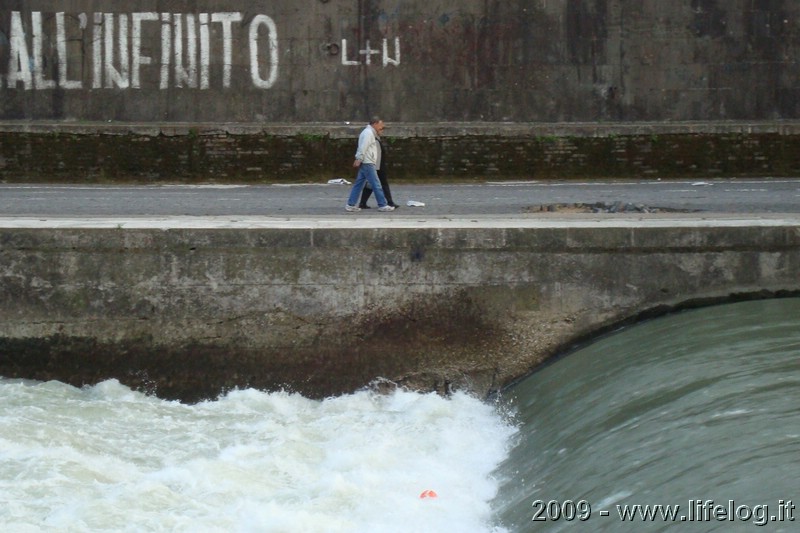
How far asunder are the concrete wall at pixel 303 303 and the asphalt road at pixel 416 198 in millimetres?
1665

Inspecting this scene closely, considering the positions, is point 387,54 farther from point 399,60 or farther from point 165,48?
point 165,48

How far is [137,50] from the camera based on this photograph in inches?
910

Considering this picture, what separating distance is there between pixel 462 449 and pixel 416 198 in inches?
361

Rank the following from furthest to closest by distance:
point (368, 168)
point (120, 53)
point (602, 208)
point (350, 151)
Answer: point (120, 53), point (350, 151), point (368, 168), point (602, 208)

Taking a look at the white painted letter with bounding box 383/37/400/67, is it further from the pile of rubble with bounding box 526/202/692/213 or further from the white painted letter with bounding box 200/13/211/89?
the pile of rubble with bounding box 526/202/692/213

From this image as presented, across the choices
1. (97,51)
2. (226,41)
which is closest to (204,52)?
(226,41)

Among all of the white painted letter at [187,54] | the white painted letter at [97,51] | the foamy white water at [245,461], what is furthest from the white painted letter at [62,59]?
the foamy white water at [245,461]

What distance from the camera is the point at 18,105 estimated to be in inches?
909

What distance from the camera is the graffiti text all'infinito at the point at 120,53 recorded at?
2311 cm

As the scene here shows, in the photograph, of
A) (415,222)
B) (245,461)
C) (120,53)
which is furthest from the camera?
(120,53)

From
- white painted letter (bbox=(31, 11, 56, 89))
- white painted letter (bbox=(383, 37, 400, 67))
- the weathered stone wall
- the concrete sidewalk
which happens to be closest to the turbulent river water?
the concrete sidewalk

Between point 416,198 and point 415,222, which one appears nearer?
point 415,222

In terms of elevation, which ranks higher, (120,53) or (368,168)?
(120,53)

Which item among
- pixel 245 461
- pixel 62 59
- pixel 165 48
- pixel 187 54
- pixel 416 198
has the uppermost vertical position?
pixel 165 48
